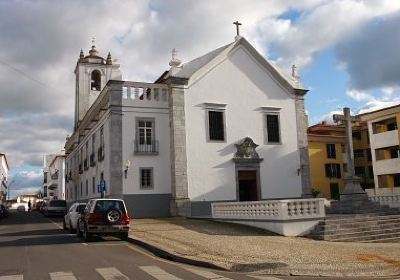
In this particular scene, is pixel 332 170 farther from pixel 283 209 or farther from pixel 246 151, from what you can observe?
pixel 283 209

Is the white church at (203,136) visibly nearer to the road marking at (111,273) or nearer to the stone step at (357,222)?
the stone step at (357,222)

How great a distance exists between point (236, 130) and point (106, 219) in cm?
1586

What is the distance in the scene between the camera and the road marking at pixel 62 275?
9.64m

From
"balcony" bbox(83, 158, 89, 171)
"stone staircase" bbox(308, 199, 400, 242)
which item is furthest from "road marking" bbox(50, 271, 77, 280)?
"balcony" bbox(83, 158, 89, 171)

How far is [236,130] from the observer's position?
31.7 meters

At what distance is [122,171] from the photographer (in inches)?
1145

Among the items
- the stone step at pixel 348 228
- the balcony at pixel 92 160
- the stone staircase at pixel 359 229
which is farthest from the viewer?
the balcony at pixel 92 160

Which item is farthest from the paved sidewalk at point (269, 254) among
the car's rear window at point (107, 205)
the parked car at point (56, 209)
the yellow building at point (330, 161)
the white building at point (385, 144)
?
the yellow building at point (330, 161)

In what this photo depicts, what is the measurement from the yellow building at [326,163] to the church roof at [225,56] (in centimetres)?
1691

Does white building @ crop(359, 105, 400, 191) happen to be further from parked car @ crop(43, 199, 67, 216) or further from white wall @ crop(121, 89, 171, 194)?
parked car @ crop(43, 199, 67, 216)

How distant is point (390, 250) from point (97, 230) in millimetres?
9833

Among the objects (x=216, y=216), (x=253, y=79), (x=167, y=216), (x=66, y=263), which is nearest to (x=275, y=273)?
(x=66, y=263)

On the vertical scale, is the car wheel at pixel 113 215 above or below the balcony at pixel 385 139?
below

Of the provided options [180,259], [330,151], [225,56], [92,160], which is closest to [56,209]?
[92,160]
